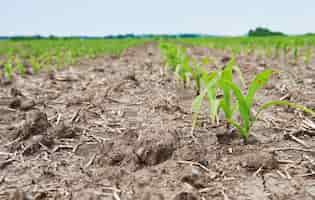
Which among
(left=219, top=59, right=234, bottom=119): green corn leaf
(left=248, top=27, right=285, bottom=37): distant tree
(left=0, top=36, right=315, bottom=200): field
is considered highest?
(left=248, top=27, right=285, bottom=37): distant tree

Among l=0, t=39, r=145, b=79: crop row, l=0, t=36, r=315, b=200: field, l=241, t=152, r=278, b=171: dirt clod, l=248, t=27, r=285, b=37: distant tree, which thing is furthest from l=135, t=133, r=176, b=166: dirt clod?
l=248, t=27, r=285, b=37: distant tree

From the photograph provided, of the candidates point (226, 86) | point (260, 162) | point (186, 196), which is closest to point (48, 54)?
point (226, 86)

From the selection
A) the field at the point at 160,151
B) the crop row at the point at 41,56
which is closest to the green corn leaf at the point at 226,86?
the field at the point at 160,151

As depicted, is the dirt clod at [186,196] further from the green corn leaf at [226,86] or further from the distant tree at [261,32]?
the distant tree at [261,32]

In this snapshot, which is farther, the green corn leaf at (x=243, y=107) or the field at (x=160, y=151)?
the green corn leaf at (x=243, y=107)

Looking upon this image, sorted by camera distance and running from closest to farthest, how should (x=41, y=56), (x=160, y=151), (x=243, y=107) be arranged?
(x=160, y=151), (x=243, y=107), (x=41, y=56)

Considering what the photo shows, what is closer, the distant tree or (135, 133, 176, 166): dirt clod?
(135, 133, 176, 166): dirt clod

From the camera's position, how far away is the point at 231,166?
1.52 m

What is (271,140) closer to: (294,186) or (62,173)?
(294,186)

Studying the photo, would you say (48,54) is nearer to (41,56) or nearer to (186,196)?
(41,56)

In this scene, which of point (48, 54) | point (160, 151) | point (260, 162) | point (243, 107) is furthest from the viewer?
point (48, 54)

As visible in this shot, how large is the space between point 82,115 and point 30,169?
32.4 inches

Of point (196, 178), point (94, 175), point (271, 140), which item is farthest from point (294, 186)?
point (94, 175)

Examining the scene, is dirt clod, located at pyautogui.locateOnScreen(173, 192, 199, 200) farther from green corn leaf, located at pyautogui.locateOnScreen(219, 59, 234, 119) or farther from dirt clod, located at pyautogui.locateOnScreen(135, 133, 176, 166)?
green corn leaf, located at pyautogui.locateOnScreen(219, 59, 234, 119)
